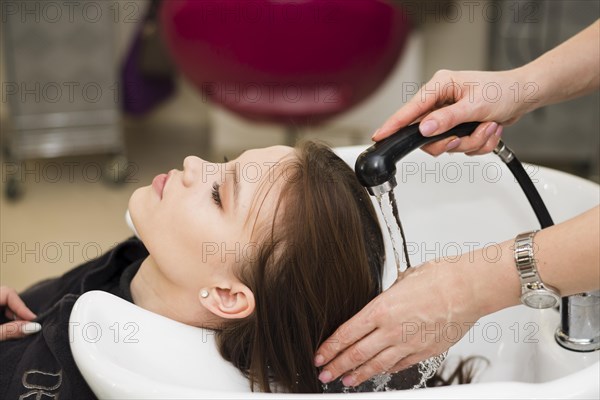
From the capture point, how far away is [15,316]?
1429 millimetres

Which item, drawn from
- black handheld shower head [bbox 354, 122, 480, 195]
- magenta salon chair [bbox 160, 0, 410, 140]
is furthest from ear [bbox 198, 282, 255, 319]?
magenta salon chair [bbox 160, 0, 410, 140]

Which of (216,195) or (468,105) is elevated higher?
(468,105)

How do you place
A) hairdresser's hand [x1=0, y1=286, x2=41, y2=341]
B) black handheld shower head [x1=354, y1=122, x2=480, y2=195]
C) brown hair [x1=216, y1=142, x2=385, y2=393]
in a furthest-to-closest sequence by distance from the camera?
hairdresser's hand [x1=0, y1=286, x2=41, y2=341], brown hair [x1=216, y1=142, x2=385, y2=393], black handheld shower head [x1=354, y1=122, x2=480, y2=195]

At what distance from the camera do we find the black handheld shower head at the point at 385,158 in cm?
110

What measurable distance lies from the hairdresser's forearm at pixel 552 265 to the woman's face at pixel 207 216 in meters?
0.34

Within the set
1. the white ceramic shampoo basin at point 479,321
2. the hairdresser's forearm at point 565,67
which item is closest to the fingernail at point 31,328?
the white ceramic shampoo basin at point 479,321

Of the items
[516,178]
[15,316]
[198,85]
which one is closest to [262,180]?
[516,178]

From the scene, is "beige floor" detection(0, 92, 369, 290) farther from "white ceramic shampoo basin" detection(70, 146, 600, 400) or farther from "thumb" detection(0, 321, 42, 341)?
"white ceramic shampoo basin" detection(70, 146, 600, 400)

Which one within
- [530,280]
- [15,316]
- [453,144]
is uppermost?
[453,144]

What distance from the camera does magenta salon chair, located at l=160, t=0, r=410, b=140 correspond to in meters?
2.32

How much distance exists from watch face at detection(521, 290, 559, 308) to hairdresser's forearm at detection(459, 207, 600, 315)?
0.04 ft

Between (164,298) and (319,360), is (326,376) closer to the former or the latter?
(319,360)

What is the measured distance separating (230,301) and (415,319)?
12.1 inches

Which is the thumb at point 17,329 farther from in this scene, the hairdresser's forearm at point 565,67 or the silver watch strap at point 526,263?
the hairdresser's forearm at point 565,67
